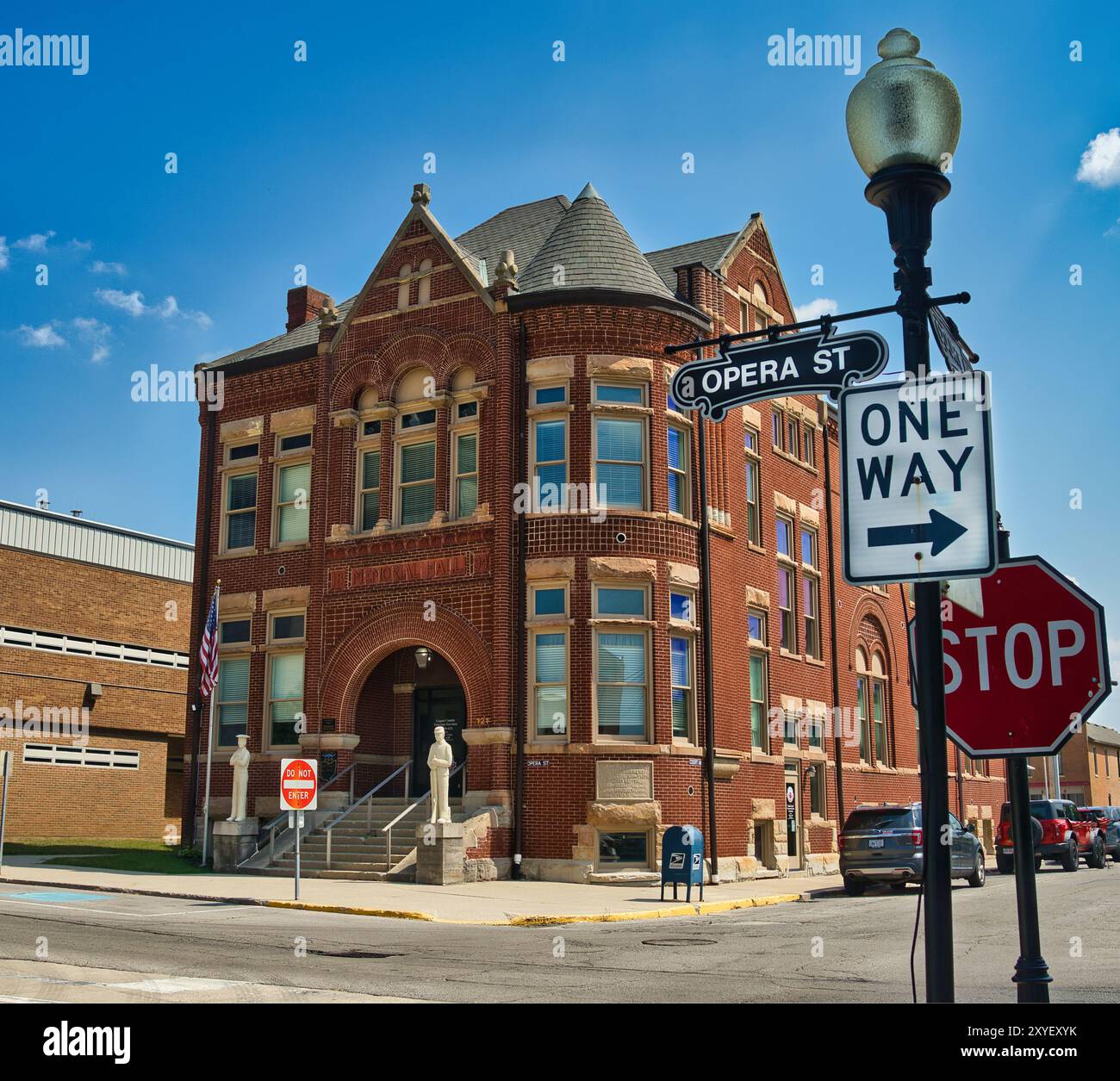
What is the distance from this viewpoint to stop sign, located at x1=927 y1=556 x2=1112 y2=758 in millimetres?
4934

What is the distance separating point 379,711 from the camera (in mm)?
28141

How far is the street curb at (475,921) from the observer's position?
55.6ft

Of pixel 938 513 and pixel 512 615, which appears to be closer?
pixel 938 513

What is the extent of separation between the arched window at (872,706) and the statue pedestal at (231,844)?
1753 cm

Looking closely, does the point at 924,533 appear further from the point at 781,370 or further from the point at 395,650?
the point at 395,650

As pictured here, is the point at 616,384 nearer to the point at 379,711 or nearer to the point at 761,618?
the point at 761,618

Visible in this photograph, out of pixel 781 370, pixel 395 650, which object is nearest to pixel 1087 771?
pixel 395 650

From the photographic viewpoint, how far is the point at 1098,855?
35500mm

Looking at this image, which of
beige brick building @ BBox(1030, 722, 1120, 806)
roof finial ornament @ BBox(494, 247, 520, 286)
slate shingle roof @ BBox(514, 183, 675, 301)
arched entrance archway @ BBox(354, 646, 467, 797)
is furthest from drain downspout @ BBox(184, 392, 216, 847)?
beige brick building @ BBox(1030, 722, 1120, 806)

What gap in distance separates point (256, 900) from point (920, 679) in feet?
51.6

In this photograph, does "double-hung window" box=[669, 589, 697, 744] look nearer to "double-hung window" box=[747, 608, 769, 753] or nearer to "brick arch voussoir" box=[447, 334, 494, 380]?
"double-hung window" box=[747, 608, 769, 753]
